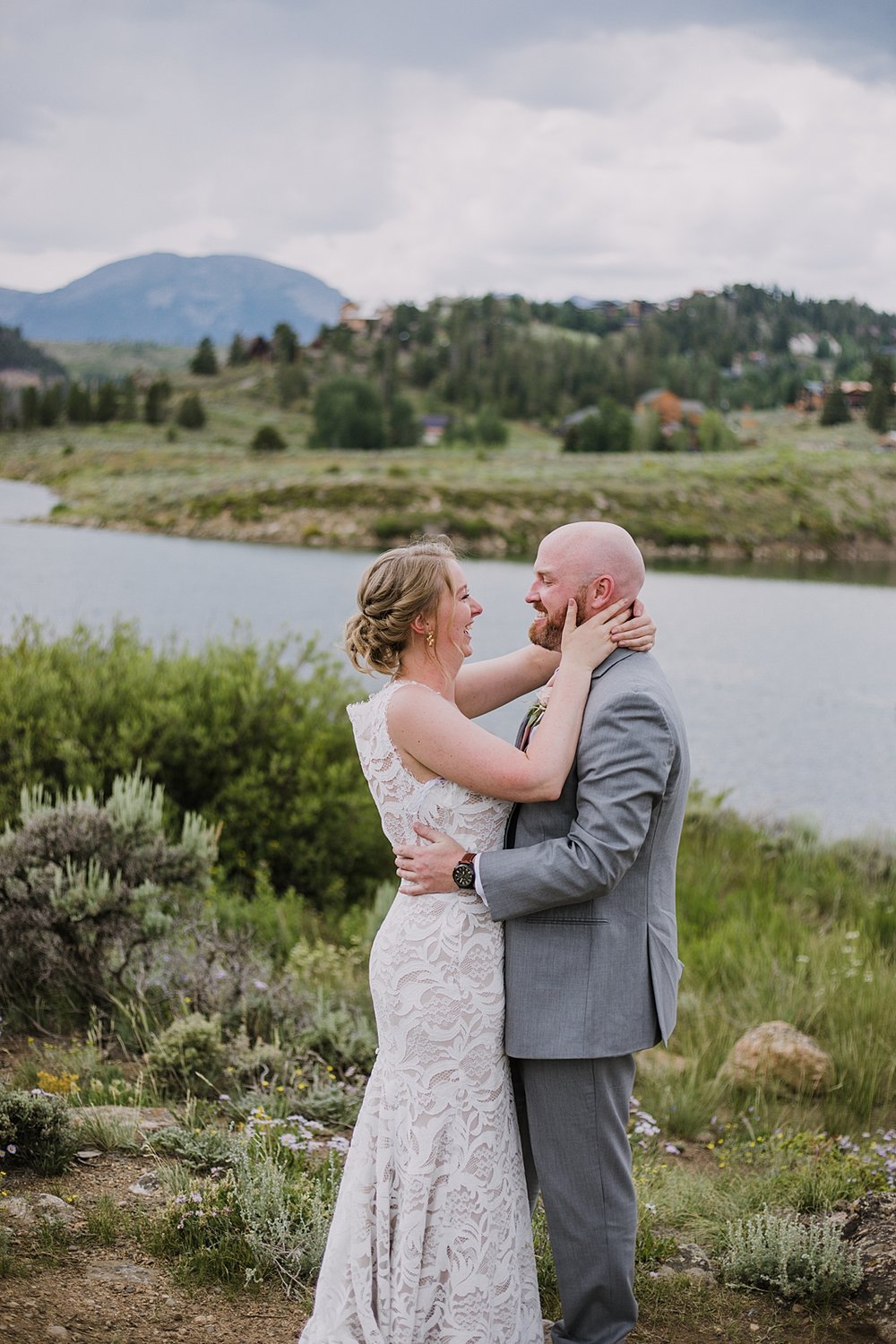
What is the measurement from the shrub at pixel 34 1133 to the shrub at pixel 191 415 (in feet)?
200

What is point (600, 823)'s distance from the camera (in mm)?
2529

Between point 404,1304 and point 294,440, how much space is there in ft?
202

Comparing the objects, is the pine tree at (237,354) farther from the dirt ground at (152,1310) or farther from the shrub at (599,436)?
the dirt ground at (152,1310)

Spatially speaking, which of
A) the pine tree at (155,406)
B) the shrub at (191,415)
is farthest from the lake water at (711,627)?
the pine tree at (155,406)

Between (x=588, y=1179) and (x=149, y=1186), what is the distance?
1.69 metres

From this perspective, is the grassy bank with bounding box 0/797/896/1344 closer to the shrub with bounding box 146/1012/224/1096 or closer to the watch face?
the shrub with bounding box 146/1012/224/1096

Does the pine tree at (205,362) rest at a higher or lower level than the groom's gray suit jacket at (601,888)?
higher

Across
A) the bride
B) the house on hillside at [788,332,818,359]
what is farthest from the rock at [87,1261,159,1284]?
the house on hillside at [788,332,818,359]

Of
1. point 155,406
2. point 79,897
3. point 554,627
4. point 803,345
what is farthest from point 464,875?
point 803,345

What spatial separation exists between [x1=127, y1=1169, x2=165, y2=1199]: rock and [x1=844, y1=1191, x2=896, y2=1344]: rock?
221 cm

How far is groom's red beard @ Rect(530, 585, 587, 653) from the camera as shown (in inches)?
108

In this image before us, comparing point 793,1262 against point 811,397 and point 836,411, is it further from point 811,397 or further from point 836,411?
point 811,397

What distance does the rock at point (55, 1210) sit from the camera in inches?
132

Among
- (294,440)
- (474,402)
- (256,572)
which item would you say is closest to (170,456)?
(294,440)
